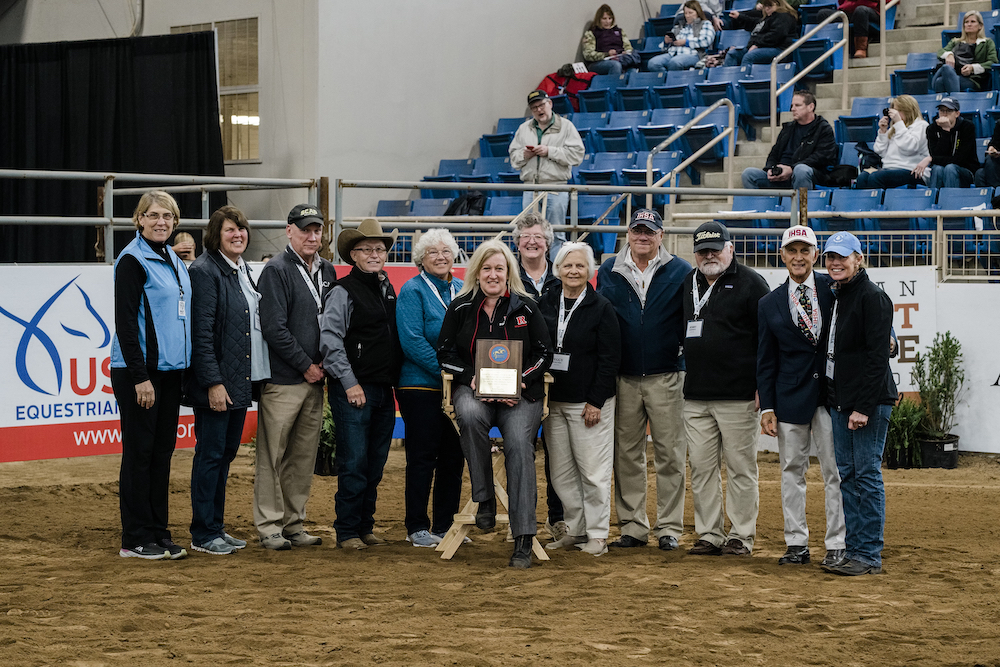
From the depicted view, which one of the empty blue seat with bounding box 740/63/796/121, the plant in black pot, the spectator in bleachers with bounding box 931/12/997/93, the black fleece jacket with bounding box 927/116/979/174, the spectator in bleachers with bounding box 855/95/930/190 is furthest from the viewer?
the empty blue seat with bounding box 740/63/796/121

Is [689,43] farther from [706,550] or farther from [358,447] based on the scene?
[358,447]

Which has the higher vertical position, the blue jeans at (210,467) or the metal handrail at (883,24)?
the metal handrail at (883,24)

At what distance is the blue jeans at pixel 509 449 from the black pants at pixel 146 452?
173 cm

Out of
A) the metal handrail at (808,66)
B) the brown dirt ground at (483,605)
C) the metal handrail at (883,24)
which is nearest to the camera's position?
the brown dirt ground at (483,605)

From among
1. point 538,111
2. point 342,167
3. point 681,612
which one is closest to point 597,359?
point 681,612

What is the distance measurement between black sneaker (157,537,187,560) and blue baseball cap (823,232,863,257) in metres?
4.19

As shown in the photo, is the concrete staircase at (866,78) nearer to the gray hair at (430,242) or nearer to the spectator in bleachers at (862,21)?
the spectator in bleachers at (862,21)

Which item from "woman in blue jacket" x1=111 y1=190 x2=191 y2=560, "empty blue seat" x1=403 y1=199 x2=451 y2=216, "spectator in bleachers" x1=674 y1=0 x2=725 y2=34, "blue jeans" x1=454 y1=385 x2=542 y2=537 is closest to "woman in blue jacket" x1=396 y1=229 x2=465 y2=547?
"blue jeans" x1=454 y1=385 x2=542 y2=537

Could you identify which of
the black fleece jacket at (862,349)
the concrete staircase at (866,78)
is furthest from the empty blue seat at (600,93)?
the black fleece jacket at (862,349)

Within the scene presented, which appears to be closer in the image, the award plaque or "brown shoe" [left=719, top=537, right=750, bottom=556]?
the award plaque

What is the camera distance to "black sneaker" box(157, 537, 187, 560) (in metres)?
6.74

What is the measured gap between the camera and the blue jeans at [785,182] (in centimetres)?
1318

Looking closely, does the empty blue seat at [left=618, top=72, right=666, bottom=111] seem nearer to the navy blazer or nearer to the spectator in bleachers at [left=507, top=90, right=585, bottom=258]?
the spectator in bleachers at [left=507, top=90, right=585, bottom=258]

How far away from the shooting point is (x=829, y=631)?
5.23 meters
